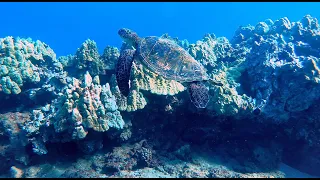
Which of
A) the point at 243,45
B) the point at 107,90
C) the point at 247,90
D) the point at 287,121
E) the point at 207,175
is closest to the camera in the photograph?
the point at 207,175

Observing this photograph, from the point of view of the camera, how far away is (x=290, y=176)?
5.50 m

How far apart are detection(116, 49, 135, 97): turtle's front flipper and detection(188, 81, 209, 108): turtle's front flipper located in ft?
5.04

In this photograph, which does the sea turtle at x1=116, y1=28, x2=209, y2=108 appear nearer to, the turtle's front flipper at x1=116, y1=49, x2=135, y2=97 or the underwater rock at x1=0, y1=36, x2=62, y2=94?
the turtle's front flipper at x1=116, y1=49, x2=135, y2=97

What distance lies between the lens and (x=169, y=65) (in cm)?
561

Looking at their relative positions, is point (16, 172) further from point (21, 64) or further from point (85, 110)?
point (21, 64)

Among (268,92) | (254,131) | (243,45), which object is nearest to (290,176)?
(254,131)

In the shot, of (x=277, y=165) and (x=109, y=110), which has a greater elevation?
(x=109, y=110)

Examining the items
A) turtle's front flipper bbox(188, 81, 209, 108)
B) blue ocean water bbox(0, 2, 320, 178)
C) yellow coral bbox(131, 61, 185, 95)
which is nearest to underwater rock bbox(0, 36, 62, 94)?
blue ocean water bbox(0, 2, 320, 178)

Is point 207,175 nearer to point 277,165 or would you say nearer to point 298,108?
point 277,165

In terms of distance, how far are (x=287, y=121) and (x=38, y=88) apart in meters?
7.16

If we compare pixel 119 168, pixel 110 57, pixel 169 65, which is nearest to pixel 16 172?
pixel 119 168

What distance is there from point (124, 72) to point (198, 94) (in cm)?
180


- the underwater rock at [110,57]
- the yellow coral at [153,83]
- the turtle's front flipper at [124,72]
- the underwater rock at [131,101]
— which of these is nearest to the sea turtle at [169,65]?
the turtle's front flipper at [124,72]

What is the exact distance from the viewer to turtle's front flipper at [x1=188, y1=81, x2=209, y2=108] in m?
4.81
